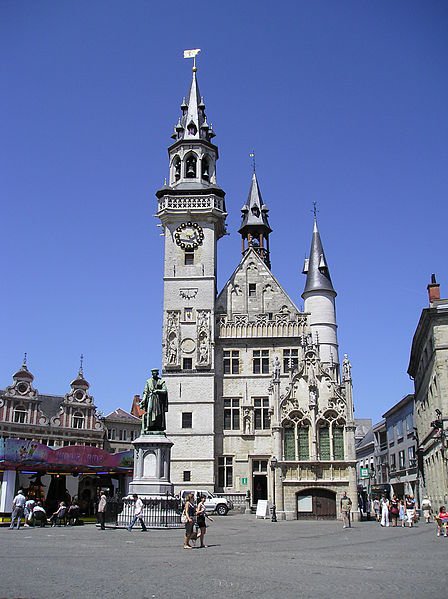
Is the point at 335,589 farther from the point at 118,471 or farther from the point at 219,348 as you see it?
the point at 219,348

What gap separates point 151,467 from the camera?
1019 inches

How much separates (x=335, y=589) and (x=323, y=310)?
132 feet

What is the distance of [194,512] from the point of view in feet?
60.2

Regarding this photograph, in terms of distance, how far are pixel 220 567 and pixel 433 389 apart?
95.0 ft

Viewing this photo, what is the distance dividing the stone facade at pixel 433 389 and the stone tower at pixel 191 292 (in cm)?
1521

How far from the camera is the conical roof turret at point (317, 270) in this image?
166 feet

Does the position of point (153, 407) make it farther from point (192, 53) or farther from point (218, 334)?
point (192, 53)

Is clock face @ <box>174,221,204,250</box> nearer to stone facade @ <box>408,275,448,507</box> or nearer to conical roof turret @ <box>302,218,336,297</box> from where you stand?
conical roof turret @ <box>302,218,336,297</box>

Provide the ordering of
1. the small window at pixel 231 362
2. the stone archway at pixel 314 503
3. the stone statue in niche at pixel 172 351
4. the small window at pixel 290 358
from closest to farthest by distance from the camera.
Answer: the stone archway at pixel 314 503, the small window at pixel 290 358, the stone statue in niche at pixel 172 351, the small window at pixel 231 362

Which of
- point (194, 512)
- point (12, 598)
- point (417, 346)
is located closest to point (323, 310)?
point (417, 346)

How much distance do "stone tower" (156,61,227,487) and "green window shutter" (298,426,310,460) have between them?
10.8m

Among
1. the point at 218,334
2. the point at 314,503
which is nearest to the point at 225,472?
the point at 218,334

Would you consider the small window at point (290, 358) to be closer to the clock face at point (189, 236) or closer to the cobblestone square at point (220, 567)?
the clock face at point (189, 236)

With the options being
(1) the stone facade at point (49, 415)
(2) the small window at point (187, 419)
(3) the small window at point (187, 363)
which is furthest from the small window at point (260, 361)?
(1) the stone facade at point (49, 415)
